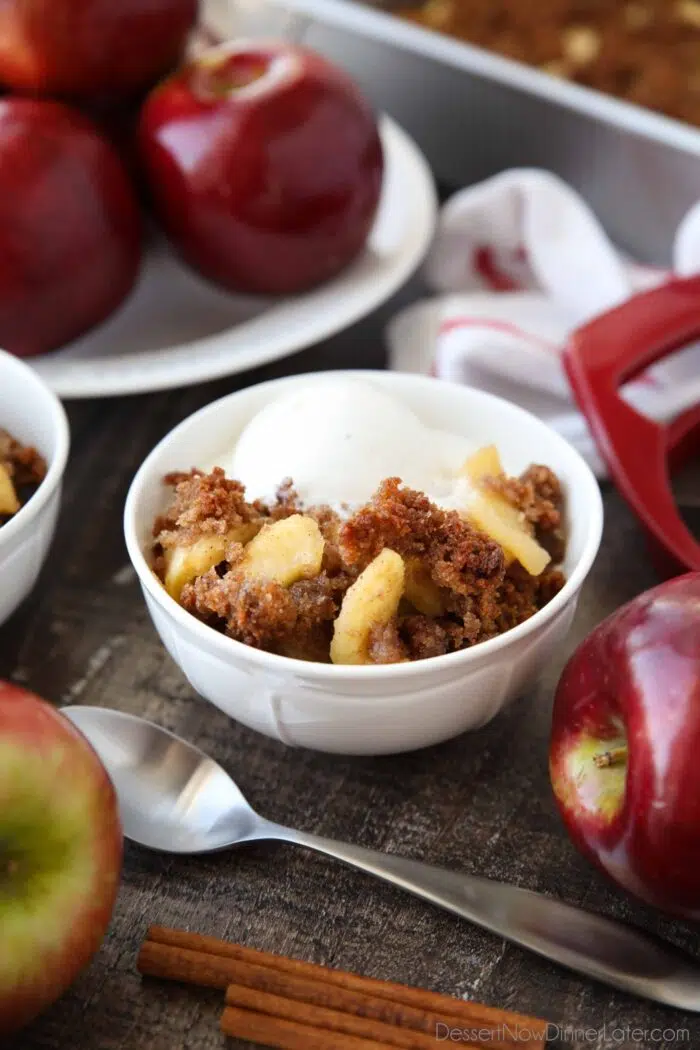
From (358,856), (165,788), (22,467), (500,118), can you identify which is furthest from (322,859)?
(500,118)

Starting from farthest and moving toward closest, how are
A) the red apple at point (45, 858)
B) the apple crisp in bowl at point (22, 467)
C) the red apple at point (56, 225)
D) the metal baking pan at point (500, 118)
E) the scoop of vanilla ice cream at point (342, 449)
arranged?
the metal baking pan at point (500, 118) → the red apple at point (56, 225) → the apple crisp in bowl at point (22, 467) → the scoop of vanilla ice cream at point (342, 449) → the red apple at point (45, 858)

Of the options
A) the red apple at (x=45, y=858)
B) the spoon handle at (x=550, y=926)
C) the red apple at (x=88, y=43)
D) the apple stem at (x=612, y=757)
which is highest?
the red apple at (x=88, y=43)

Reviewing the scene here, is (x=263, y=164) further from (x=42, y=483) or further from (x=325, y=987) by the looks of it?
(x=325, y=987)

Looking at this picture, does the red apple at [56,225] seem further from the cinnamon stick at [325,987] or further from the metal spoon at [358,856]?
the cinnamon stick at [325,987]

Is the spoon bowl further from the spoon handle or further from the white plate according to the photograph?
the white plate

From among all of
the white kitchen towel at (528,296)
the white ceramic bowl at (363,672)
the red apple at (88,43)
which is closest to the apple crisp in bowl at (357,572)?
the white ceramic bowl at (363,672)

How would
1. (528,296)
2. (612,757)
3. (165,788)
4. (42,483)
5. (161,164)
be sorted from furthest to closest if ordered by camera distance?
(528,296), (161,164), (42,483), (165,788), (612,757)
